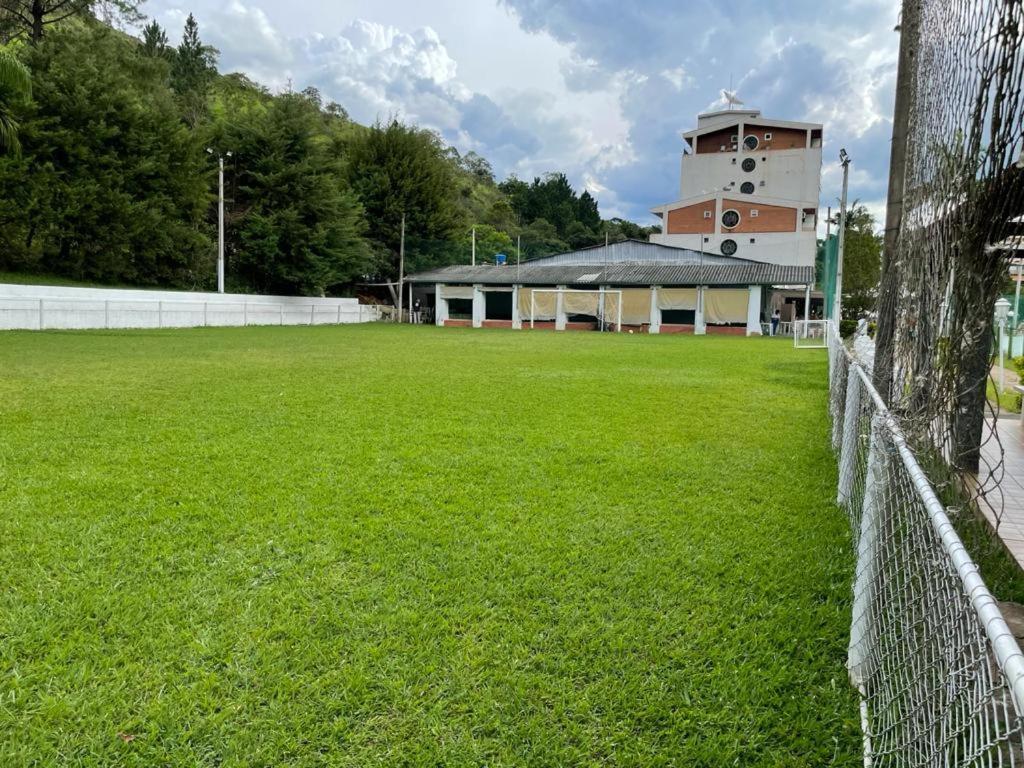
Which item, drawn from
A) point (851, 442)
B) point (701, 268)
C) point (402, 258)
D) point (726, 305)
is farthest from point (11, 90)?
point (701, 268)

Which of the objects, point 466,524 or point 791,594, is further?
point 466,524

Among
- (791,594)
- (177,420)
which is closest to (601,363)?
(177,420)

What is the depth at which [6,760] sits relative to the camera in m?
1.78

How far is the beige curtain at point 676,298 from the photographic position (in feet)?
98.7

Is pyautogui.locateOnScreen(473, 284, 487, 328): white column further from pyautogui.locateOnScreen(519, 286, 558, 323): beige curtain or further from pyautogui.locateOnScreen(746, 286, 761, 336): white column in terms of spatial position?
pyautogui.locateOnScreen(746, 286, 761, 336): white column

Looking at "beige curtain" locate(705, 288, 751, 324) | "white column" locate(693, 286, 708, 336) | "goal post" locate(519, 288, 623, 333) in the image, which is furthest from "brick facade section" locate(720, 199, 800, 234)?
"goal post" locate(519, 288, 623, 333)

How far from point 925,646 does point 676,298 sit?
98.4ft

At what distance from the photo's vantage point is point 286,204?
1254 inches

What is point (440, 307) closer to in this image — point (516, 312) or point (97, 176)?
point (516, 312)

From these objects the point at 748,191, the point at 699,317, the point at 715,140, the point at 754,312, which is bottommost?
the point at 699,317

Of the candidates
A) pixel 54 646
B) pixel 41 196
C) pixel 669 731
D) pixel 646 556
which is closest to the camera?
pixel 669 731

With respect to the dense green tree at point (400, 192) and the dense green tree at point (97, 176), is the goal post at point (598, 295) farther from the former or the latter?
the dense green tree at point (97, 176)

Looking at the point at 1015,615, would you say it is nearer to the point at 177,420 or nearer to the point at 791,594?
the point at 791,594

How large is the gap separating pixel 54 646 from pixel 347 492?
1862 millimetres
